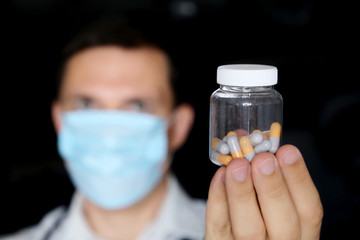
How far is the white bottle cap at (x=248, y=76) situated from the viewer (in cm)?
94

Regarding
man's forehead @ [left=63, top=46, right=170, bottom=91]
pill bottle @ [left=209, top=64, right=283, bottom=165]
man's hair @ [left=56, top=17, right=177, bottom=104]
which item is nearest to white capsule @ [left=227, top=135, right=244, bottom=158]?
pill bottle @ [left=209, top=64, right=283, bottom=165]

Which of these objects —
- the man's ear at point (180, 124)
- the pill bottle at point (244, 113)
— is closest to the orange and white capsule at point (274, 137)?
the pill bottle at point (244, 113)

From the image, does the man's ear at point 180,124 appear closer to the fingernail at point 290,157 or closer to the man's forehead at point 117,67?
the man's forehead at point 117,67

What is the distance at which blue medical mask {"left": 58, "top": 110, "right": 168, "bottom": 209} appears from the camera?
196 centimetres

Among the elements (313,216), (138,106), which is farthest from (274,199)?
(138,106)

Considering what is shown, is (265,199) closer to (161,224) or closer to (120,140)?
(120,140)

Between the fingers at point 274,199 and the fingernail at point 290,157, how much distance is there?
0.02 metres

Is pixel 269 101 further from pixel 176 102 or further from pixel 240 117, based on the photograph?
pixel 176 102

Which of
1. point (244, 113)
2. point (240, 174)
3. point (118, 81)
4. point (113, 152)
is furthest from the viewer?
point (118, 81)

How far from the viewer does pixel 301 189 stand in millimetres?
923

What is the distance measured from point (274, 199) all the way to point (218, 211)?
13 cm

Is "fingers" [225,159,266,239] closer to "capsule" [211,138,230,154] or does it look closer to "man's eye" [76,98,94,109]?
"capsule" [211,138,230,154]

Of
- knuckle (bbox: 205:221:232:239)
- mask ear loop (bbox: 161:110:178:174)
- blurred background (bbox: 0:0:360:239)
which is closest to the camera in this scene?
knuckle (bbox: 205:221:232:239)

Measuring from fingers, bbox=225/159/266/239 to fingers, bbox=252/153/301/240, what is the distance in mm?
14
